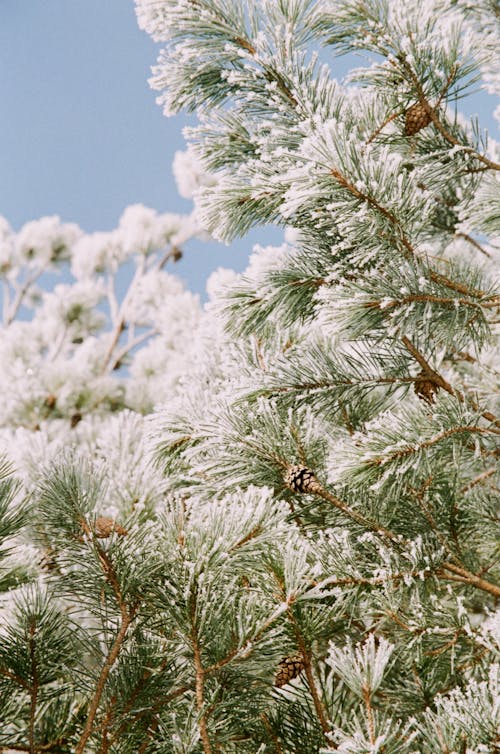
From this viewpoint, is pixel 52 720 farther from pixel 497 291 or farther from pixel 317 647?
pixel 497 291

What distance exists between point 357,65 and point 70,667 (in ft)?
3.39

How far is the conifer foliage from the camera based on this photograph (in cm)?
76

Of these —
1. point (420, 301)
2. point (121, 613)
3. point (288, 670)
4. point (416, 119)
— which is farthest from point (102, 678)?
point (416, 119)

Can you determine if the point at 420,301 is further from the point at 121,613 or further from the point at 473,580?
the point at 121,613

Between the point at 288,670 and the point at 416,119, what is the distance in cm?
88

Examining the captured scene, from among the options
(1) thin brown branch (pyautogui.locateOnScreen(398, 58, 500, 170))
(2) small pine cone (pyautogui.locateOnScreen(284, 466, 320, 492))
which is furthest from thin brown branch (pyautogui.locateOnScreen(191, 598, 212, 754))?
(1) thin brown branch (pyautogui.locateOnScreen(398, 58, 500, 170))

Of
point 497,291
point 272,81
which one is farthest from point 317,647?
point 272,81

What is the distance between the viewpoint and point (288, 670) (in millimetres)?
857

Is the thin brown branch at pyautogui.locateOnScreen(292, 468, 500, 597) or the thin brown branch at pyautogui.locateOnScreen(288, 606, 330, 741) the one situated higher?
the thin brown branch at pyautogui.locateOnScreen(292, 468, 500, 597)

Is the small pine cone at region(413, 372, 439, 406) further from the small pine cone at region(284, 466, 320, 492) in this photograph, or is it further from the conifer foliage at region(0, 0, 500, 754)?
the small pine cone at region(284, 466, 320, 492)

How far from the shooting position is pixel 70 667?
84 cm

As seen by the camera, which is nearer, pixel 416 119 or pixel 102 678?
pixel 102 678

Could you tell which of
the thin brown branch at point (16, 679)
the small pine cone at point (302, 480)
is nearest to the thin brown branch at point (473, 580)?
the small pine cone at point (302, 480)

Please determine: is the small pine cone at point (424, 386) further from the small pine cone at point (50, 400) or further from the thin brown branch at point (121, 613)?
Answer: the small pine cone at point (50, 400)
